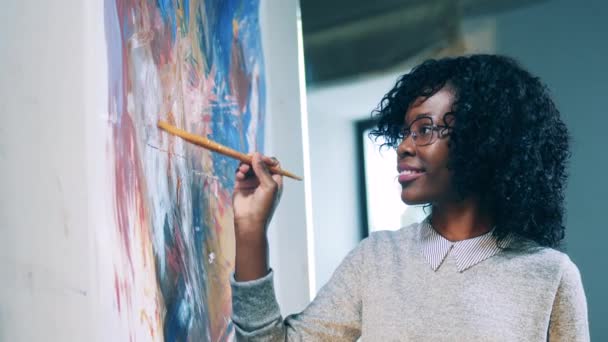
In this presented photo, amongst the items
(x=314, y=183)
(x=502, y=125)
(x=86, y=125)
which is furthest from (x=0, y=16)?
(x=314, y=183)

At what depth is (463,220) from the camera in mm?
1066

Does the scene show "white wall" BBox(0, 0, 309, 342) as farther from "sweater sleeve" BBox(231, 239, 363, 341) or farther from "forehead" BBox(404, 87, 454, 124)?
"forehead" BBox(404, 87, 454, 124)

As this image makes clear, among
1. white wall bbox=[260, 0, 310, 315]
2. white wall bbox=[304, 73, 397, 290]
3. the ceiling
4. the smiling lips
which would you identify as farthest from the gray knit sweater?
the ceiling

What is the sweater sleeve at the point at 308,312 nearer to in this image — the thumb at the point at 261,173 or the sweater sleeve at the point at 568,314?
the thumb at the point at 261,173

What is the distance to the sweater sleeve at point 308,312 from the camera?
3.00 ft

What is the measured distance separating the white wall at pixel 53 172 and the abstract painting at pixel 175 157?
0.13ft

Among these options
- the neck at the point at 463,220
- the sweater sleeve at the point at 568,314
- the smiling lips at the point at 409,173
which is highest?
the smiling lips at the point at 409,173

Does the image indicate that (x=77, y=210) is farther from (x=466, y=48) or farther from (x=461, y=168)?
(x=466, y=48)

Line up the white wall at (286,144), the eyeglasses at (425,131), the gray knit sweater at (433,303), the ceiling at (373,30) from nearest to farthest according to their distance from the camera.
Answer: the gray knit sweater at (433,303) < the eyeglasses at (425,131) < the white wall at (286,144) < the ceiling at (373,30)

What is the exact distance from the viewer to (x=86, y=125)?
83cm

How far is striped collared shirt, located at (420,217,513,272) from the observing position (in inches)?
39.9

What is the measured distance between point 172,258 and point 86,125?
0.29 meters

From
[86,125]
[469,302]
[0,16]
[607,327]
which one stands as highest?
[0,16]

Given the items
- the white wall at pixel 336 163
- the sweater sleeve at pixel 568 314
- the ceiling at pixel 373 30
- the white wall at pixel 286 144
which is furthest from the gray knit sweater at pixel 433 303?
the ceiling at pixel 373 30
